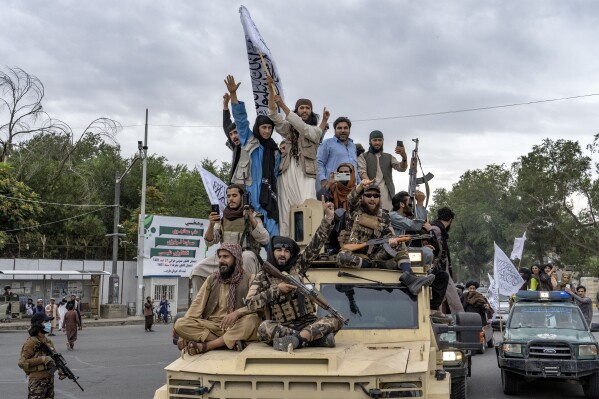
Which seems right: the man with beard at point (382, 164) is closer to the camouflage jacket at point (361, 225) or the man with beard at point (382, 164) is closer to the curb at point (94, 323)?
the camouflage jacket at point (361, 225)

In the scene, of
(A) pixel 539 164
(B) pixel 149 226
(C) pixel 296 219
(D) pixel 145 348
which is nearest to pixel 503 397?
(C) pixel 296 219

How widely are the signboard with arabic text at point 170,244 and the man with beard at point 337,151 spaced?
28.0 metres

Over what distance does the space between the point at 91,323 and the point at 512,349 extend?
24929 millimetres

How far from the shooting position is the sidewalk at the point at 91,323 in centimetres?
2881

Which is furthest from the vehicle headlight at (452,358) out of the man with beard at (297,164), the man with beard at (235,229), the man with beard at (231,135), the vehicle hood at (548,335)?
the vehicle hood at (548,335)

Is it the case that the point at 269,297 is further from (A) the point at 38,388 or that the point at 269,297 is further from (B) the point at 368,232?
(A) the point at 38,388

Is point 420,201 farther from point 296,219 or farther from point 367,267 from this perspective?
point 367,267

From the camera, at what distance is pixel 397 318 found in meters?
6.61

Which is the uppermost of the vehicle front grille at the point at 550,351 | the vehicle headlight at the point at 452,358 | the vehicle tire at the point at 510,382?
the vehicle headlight at the point at 452,358

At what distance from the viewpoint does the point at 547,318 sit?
12312mm

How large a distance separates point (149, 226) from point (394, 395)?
33.9 m

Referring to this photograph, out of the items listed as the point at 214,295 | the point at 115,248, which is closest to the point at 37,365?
the point at 214,295

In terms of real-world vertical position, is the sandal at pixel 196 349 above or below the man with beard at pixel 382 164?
below

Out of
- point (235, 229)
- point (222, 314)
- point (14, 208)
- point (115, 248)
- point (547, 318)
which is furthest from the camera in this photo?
point (115, 248)
